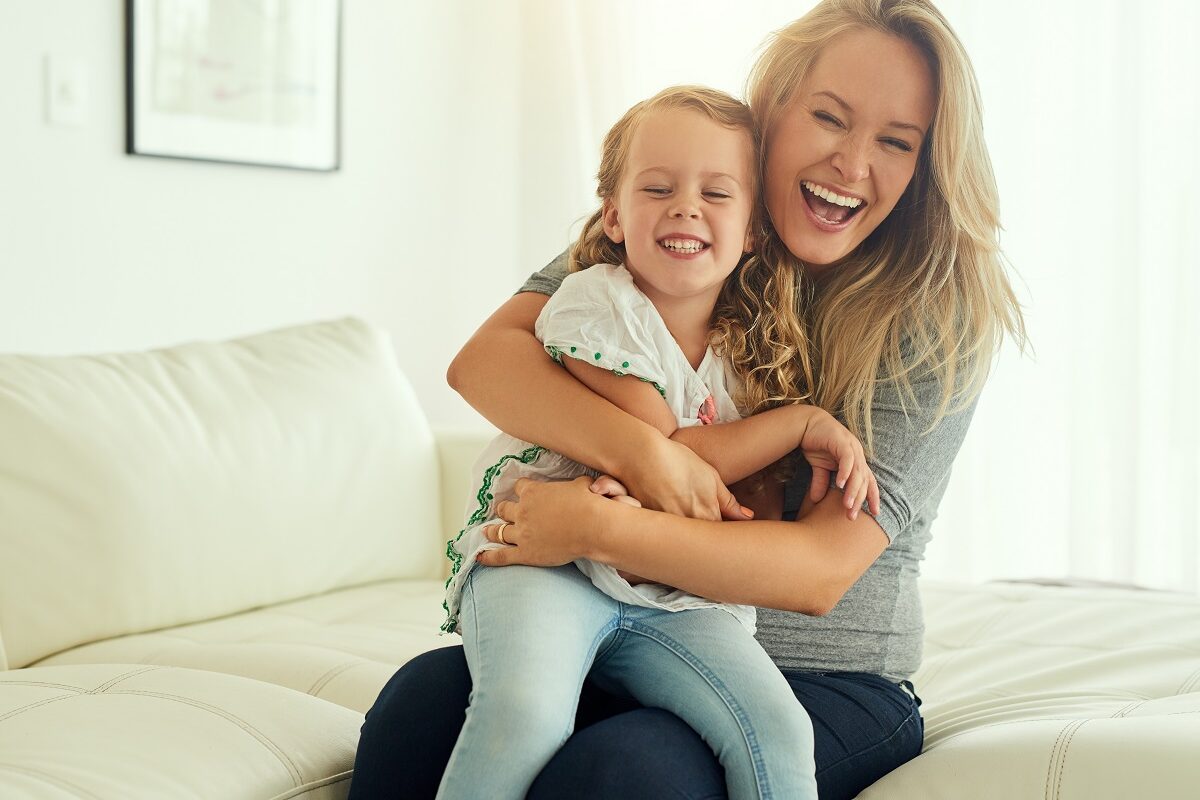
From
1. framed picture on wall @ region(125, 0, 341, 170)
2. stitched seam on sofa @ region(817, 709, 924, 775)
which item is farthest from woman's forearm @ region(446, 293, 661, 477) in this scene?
framed picture on wall @ region(125, 0, 341, 170)

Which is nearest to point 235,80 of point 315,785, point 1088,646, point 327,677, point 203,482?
point 203,482

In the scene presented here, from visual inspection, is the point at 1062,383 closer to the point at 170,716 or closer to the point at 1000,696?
the point at 1000,696

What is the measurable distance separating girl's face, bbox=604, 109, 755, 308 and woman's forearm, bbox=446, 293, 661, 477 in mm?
152

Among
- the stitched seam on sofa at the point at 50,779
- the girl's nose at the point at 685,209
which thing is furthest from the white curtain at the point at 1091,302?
the stitched seam on sofa at the point at 50,779

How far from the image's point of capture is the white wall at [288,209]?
246cm

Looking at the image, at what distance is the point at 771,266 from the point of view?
56.5 inches

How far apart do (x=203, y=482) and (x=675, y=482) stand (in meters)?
1.00

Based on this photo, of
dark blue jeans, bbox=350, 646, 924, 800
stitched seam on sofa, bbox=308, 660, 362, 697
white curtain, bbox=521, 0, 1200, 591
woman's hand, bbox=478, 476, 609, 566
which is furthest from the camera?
white curtain, bbox=521, 0, 1200, 591

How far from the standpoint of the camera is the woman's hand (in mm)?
1178

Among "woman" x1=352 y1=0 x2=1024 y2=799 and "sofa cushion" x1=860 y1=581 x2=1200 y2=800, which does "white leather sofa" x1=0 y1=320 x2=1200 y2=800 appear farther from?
"woman" x1=352 y1=0 x2=1024 y2=799

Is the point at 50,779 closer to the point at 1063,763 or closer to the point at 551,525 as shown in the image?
the point at 551,525

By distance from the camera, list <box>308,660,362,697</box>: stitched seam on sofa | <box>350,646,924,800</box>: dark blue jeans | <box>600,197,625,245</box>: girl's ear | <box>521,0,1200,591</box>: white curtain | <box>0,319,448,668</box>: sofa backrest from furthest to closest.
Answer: <box>521,0,1200,591</box>: white curtain
<box>0,319,448,668</box>: sofa backrest
<box>308,660,362,697</box>: stitched seam on sofa
<box>600,197,625,245</box>: girl's ear
<box>350,646,924,800</box>: dark blue jeans

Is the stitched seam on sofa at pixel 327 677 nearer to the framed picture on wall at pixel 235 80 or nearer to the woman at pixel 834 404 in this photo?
the woman at pixel 834 404

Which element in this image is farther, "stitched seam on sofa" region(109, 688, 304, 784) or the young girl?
"stitched seam on sofa" region(109, 688, 304, 784)
